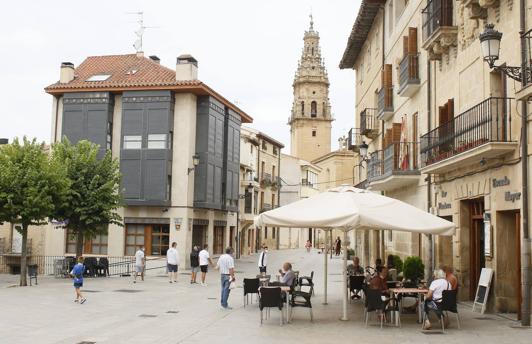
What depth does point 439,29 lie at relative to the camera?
1702 centimetres

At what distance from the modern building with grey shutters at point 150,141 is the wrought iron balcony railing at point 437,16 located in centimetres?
1691

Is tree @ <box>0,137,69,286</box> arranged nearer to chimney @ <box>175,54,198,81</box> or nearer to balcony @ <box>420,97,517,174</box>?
chimney @ <box>175,54,198,81</box>

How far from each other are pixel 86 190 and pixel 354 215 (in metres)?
17.2

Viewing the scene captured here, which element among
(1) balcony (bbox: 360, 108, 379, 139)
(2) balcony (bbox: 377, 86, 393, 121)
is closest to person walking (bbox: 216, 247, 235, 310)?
(2) balcony (bbox: 377, 86, 393, 121)

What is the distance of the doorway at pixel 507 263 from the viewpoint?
13977 millimetres

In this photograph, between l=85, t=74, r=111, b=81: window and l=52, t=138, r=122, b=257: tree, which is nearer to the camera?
l=52, t=138, r=122, b=257: tree

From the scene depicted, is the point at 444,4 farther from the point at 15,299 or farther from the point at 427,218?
the point at 15,299

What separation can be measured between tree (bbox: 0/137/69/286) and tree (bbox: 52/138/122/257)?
2291mm

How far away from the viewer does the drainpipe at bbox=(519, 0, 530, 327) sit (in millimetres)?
11734

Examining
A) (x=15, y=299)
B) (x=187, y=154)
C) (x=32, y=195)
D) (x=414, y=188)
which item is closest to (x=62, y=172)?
(x=32, y=195)

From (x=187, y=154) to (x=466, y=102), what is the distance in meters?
20.1

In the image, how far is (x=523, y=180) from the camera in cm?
1251

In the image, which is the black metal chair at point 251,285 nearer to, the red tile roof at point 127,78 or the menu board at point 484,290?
the menu board at point 484,290

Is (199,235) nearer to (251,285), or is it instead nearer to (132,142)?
(132,142)
